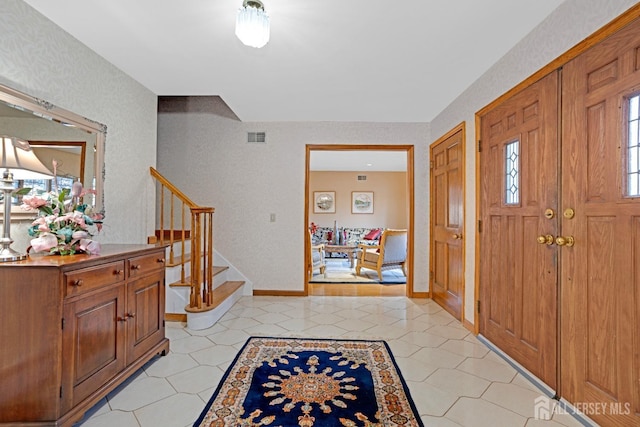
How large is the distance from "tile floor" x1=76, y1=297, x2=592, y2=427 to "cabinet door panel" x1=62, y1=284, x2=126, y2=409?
0.20 meters

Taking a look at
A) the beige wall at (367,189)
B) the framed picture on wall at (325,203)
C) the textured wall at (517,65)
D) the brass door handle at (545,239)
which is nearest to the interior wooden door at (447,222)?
the textured wall at (517,65)

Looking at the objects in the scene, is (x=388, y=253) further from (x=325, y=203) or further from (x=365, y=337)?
(x=325, y=203)

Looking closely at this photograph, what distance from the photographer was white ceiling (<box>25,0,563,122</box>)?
1.91m

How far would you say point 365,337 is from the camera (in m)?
2.75

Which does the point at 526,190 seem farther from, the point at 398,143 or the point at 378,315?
the point at 398,143

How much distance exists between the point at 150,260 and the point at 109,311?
462 millimetres

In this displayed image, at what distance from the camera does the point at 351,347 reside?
2523 millimetres

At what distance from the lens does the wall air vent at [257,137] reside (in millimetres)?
4219

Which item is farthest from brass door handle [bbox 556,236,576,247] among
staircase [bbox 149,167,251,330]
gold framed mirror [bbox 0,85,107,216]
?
gold framed mirror [bbox 0,85,107,216]

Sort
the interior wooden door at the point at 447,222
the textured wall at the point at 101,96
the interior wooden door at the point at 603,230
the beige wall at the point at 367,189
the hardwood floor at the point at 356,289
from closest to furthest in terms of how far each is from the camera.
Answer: the interior wooden door at the point at 603,230, the textured wall at the point at 101,96, the interior wooden door at the point at 447,222, the hardwood floor at the point at 356,289, the beige wall at the point at 367,189

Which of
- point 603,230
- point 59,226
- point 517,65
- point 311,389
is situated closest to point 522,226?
point 603,230

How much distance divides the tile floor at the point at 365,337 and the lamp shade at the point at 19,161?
134 cm

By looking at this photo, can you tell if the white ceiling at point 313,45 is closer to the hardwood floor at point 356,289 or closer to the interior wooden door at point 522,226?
the interior wooden door at point 522,226

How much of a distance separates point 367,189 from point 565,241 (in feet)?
23.7
